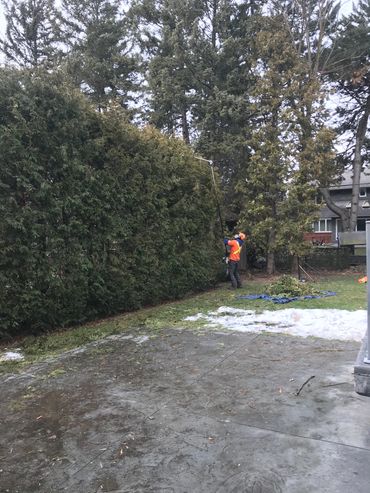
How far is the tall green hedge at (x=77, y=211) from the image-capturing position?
7.19 metres

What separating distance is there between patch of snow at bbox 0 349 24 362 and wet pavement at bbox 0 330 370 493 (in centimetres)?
58

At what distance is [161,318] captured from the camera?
358 inches

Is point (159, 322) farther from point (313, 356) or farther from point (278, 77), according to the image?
point (278, 77)

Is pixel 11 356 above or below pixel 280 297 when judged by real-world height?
below

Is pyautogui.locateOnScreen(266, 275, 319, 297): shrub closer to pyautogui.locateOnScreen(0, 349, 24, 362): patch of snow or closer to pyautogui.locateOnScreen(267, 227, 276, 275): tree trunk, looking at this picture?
pyautogui.locateOnScreen(267, 227, 276, 275): tree trunk

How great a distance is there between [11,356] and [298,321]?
16.2 feet

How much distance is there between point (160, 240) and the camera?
10.7m

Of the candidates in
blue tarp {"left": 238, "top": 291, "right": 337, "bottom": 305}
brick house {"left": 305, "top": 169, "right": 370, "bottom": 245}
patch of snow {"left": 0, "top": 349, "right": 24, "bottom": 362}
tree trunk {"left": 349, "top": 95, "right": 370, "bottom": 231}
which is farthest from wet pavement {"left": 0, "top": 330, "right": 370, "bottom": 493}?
brick house {"left": 305, "top": 169, "right": 370, "bottom": 245}

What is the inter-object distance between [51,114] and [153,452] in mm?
6153

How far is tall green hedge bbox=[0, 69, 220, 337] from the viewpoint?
719 centimetres

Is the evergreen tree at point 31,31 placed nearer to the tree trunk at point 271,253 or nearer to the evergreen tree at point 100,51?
the evergreen tree at point 100,51

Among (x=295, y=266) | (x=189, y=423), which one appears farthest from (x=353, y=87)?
(x=189, y=423)

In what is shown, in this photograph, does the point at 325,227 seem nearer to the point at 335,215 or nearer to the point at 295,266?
the point at 335,215

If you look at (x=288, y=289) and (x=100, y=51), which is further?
(x=100, y=51)
